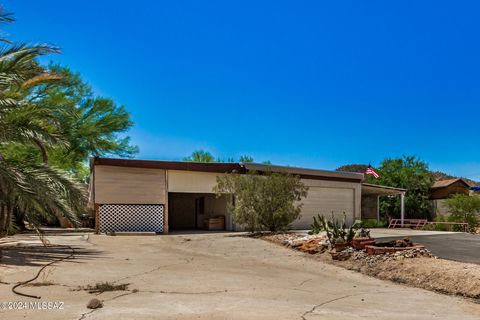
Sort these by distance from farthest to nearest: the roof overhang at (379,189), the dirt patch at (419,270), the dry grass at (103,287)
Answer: the roof overhang at (379,189), the dirt patch at (419,270), the dry grass at (103,287)

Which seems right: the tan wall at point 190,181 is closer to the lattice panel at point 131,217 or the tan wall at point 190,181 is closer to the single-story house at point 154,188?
the single-story house at point 154,188

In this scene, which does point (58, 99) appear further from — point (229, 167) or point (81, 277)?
point (81, 277)

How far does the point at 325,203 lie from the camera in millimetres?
28188

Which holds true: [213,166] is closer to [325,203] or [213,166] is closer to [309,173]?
[309,173]

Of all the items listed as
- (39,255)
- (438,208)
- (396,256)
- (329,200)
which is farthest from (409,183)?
(39,255)

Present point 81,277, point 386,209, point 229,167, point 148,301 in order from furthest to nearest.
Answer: point 386,209 < point 229,167 < point 81,277 < point 148,301

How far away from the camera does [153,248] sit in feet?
52.9

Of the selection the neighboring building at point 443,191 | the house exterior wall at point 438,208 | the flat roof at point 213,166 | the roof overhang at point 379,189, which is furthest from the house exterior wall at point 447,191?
the flat roof at point 213,166

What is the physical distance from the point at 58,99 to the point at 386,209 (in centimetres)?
2628

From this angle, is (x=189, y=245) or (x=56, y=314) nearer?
(x=56, y=314)

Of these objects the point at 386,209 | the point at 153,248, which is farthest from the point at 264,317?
the point at 386,209

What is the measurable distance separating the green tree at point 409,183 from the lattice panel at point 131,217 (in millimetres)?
21837

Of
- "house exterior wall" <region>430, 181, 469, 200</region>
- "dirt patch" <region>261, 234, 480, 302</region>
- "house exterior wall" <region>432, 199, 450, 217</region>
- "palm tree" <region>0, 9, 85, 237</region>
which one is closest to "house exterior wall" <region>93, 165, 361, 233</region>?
"palm tree" <region>0, 9, 85, 237</region>

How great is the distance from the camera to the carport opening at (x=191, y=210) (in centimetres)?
2875
